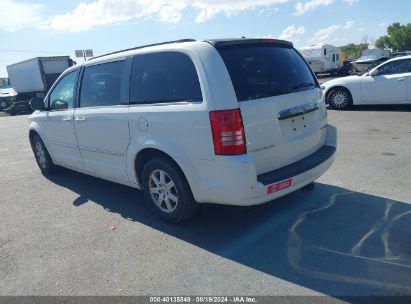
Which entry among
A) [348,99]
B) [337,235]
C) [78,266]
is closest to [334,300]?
[337,235]

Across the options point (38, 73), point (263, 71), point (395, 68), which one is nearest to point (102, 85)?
point (263, 71)

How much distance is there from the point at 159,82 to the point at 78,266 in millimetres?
1993

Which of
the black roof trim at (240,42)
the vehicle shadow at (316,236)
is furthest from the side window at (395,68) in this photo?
the black roof trim at (240,42)

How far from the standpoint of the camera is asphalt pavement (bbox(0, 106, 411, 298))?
3.07 meters

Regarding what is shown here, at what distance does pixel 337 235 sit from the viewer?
145 inches

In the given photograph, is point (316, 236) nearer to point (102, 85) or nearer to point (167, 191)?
point (167, 191)

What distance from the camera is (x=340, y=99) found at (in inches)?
467

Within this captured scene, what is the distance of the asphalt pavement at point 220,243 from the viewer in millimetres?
3074

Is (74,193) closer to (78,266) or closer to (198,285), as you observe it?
(78,266)

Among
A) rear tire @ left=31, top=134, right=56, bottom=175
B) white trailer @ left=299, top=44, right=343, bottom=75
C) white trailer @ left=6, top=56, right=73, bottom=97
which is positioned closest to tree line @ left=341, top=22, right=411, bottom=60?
white trailer @ left=299, top=44, right=343, bottom=75

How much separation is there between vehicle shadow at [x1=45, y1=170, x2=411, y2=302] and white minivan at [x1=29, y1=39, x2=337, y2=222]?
43 cm

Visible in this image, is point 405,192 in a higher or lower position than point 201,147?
lower

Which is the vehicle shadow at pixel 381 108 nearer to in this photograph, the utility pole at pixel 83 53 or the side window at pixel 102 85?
the side window at pixel 102 85

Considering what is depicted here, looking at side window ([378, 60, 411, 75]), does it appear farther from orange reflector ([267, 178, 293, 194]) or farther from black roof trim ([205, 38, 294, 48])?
orange reflector ([267, 178, 293, 194])
